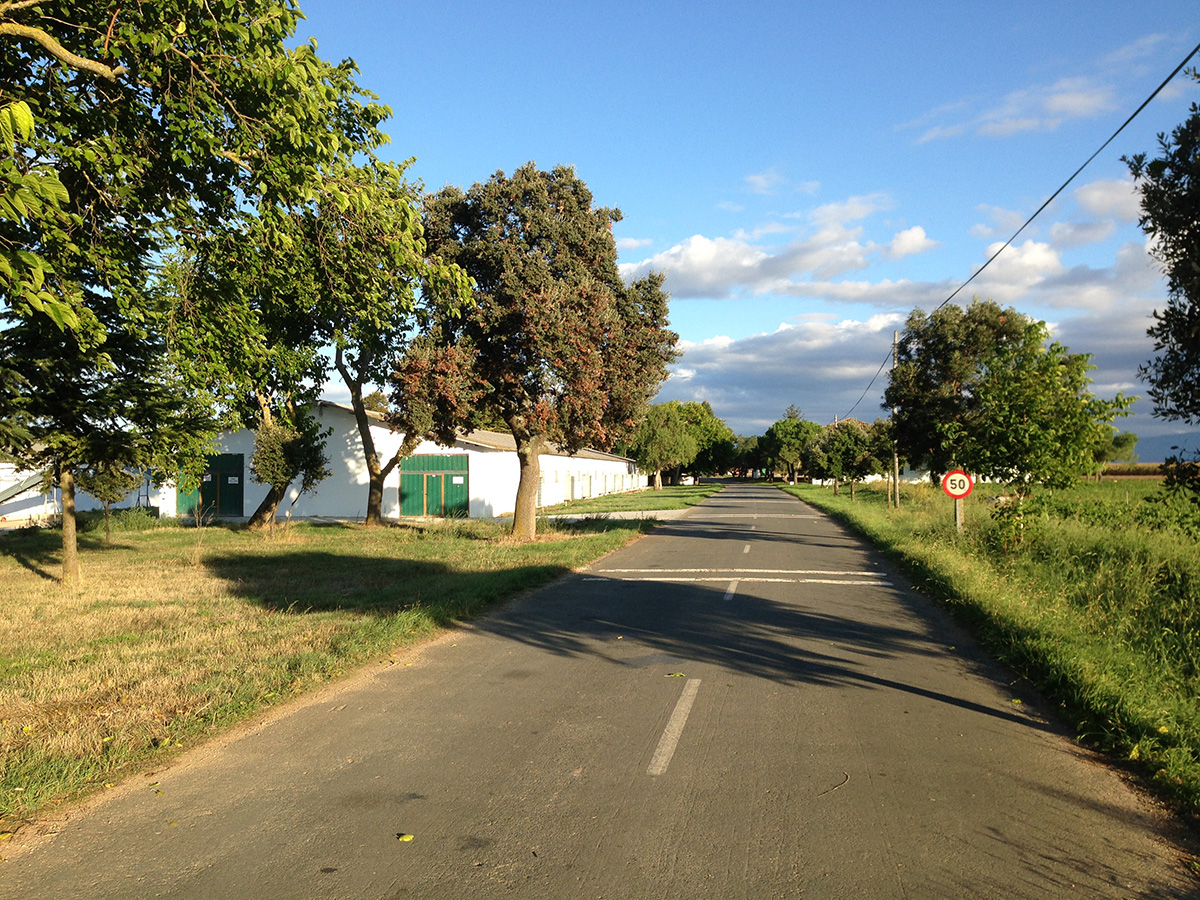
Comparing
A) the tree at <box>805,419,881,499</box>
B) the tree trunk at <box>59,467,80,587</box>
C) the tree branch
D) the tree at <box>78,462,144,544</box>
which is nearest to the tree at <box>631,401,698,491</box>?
the tree at <box>805,419,881,499</box>

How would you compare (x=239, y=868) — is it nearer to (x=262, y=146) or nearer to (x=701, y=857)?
(x=701, y=857)

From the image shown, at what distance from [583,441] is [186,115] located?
14.1m

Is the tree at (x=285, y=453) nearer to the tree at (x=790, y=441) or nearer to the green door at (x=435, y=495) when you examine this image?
the green door at (x=435, y=495)

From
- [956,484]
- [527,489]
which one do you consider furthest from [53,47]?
[956,484]

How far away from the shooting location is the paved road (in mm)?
3809

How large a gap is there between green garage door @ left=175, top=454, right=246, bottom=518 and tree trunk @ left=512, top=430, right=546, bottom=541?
62.6 ft

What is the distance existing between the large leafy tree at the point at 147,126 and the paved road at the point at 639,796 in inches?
138

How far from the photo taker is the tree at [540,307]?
18.8 metres

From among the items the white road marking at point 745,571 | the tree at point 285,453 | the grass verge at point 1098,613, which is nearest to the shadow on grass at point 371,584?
the white road marking at point 745,571

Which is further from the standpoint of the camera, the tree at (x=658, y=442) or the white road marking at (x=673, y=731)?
the tree at (x=658, y=442)

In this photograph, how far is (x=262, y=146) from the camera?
7512 millimetres

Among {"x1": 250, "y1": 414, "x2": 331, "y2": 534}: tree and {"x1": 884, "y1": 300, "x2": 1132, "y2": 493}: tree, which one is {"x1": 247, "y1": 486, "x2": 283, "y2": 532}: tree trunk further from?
{"x1": 884, "y1": 300, "x2": 1132, "y2": 493}: tree

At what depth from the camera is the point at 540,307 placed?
18.3 meters

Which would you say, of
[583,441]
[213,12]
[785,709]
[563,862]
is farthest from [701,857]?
[583,441]
